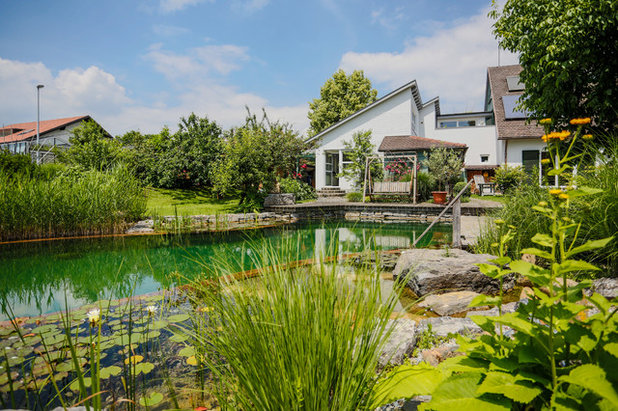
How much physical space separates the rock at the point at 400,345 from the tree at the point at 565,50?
594cm

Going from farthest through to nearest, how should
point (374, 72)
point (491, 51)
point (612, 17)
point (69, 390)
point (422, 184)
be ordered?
point (374, 72)
point (491, 51)
point (422, 184)
point (612, 17)
point (69, 390)

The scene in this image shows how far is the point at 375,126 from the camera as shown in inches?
735

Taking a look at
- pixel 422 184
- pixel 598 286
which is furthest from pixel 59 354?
pixel 422 184

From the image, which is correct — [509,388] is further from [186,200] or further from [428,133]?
[428,133]

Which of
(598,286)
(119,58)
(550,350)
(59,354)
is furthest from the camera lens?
(119,58)

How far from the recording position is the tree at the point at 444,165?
14494mm

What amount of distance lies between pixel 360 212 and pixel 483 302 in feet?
40.1

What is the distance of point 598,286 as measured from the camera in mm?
3088

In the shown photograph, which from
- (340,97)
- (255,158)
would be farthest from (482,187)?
(340,97)

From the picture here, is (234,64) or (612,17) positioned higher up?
(234,64)

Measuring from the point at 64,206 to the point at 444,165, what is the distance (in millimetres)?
13961

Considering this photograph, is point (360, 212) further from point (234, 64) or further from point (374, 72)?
point (374, 72)

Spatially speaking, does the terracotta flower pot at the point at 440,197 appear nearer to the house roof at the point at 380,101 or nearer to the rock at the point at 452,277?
the house roof at the point at 380,101


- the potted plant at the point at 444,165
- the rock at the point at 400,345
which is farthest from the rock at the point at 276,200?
the rock at the point at 400,345
